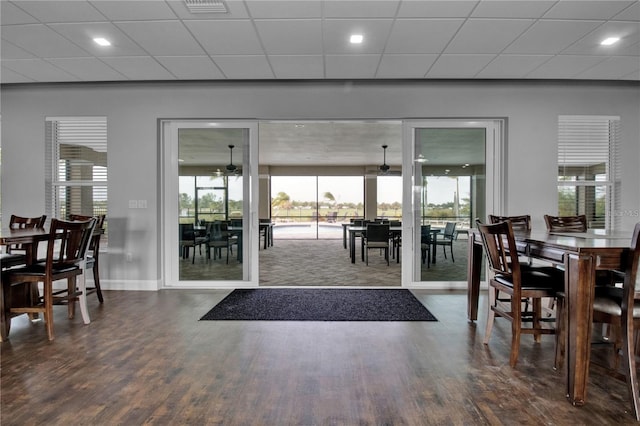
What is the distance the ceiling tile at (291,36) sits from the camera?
10.1 feet

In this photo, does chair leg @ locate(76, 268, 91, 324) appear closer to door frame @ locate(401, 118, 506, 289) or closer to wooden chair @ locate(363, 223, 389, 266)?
door frame @ locate(401, 118, 506, 289)

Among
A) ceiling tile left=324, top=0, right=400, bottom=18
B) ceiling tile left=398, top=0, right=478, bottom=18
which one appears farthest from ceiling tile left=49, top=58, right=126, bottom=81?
ceiling tile left=398, top=0, right=478, bottom=18

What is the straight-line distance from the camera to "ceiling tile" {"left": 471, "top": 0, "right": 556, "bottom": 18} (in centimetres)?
277

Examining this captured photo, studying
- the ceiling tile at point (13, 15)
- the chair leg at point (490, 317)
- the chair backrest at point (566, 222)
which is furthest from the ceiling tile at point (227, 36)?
the chair backrest at point (566, 222)

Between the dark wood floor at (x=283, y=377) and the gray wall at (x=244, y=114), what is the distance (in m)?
1.70

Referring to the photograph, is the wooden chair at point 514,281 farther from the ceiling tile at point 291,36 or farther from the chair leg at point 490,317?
the ceiling tile at point 291,36

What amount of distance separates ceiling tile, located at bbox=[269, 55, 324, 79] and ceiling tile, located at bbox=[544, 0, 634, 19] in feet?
6.93

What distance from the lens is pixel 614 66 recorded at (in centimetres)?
398

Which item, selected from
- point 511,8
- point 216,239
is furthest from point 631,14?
point 216,239

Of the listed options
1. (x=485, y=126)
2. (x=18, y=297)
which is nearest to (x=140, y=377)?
(x=18, y=297)

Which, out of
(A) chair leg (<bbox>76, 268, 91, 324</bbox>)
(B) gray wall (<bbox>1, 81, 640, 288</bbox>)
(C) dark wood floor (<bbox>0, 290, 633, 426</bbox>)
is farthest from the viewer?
(B) gray wall (<bbox>1, 81, 640, 288</bbox>)

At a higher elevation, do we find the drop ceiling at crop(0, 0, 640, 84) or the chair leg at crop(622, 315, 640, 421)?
the drop ceiling at crop(0, 0, 640, 84)

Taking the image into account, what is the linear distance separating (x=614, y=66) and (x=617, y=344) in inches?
127

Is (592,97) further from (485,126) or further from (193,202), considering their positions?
(193,202)
